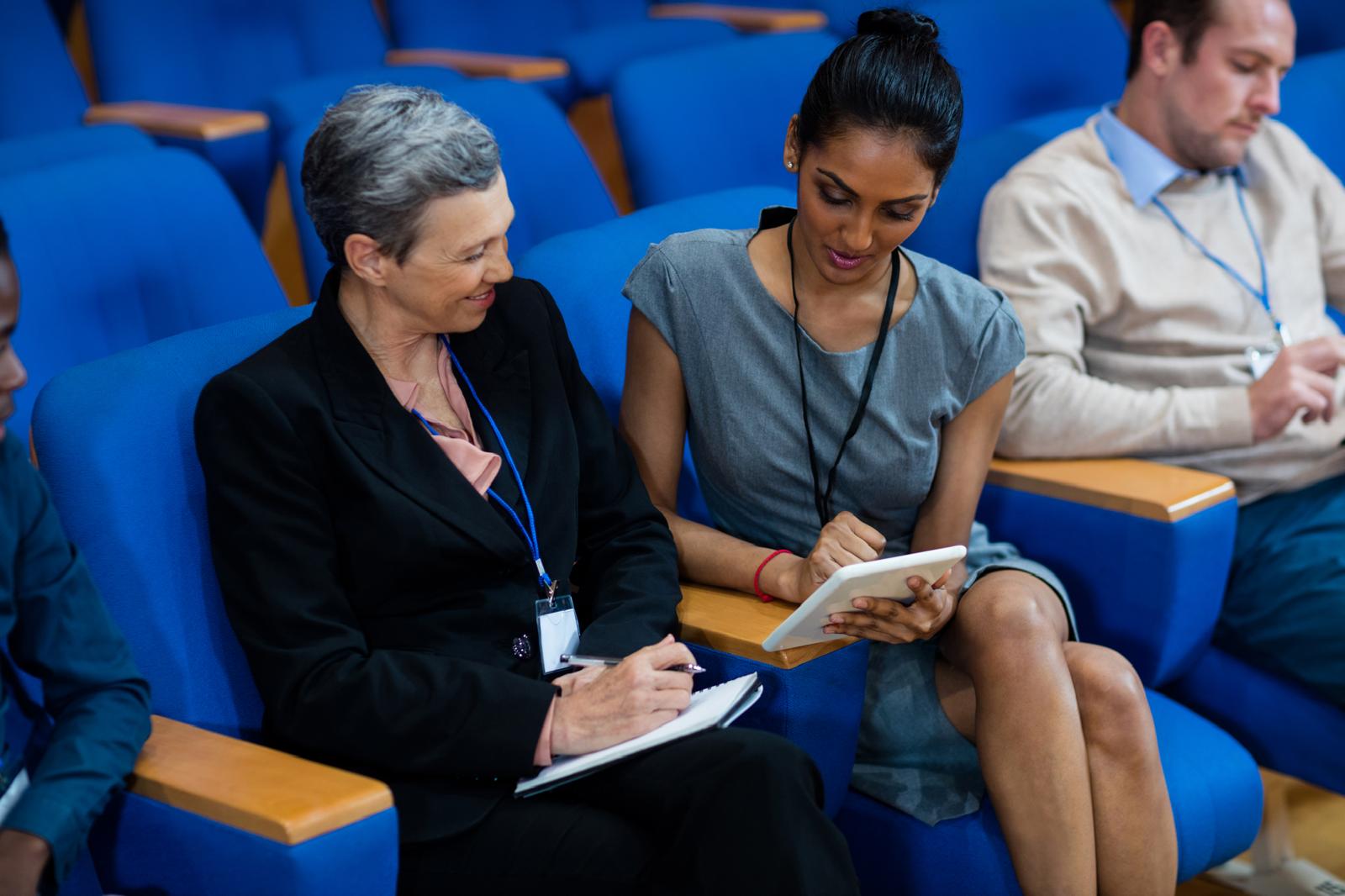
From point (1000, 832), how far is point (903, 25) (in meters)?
0.85

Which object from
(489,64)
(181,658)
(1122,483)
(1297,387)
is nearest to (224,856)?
(181,658)

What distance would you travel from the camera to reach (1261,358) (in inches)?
89.0

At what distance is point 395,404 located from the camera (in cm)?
152

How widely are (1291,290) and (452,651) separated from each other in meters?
1.47

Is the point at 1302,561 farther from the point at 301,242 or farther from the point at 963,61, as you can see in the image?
the point at 301,242

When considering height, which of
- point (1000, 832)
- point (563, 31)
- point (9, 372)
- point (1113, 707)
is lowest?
point (1000, 832)

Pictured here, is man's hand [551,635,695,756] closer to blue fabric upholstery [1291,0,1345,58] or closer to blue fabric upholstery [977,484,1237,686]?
blue fabric upholstery [977,484,1237,686]

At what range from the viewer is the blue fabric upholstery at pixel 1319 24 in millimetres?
3678

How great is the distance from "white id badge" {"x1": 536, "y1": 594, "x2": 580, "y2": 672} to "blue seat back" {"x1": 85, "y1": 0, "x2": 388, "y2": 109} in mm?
1656

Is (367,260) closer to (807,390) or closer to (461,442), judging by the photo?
(461,442)

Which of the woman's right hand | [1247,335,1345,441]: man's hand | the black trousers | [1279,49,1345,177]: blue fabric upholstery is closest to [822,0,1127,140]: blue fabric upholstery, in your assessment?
[1279,49,1345,177]: blue fabric upholstery

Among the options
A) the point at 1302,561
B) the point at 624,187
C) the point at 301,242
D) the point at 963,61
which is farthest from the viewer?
the point at 624,187

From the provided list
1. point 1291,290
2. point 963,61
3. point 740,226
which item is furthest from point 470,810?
point 963,61

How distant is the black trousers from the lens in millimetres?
1391
